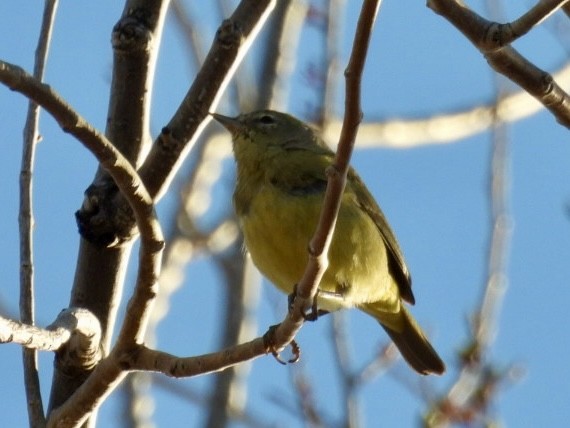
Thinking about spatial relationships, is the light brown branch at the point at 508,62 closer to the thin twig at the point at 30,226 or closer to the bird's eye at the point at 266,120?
the thin twig at the point at 30,226

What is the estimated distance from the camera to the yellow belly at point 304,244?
3855 millimetres

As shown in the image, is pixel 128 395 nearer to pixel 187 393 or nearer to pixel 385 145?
pixel 187 393

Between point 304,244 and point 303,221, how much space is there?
87mm

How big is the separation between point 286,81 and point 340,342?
6.94 ft

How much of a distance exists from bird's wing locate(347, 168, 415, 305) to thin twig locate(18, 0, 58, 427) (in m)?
1.89

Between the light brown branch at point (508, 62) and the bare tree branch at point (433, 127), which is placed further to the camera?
the bare tree branch at point (433, 127)

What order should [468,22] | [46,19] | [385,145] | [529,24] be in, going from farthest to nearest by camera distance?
1. [385,145]
2. [46,19]
3. [468,22]
4. [529,24]

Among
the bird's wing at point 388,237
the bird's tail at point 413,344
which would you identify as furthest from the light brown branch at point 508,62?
the bird's tail at point 413,344

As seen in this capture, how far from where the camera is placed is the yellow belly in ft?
12.6

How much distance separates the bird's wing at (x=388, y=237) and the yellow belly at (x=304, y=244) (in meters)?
0.22

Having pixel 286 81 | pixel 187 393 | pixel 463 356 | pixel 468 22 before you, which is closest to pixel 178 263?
pixel 187 393

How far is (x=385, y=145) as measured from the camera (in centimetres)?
692

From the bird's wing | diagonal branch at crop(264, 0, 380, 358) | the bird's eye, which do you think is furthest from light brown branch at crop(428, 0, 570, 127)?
the bird's eye

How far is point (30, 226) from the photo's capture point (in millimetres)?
2807
